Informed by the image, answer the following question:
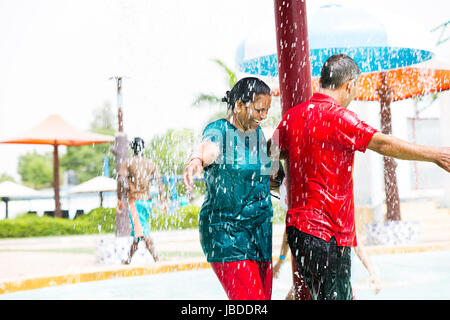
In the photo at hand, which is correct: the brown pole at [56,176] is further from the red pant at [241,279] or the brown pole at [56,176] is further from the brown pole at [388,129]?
the red pant at [241,279]

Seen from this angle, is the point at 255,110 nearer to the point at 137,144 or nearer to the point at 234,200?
the point at 234,200

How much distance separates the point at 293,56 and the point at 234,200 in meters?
0.84

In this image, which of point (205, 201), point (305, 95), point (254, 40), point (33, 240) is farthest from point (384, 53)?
point (33, 240)

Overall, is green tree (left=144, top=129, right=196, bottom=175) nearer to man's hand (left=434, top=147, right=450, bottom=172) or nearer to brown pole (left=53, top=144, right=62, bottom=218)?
brown pole (left=53, top=144, right=62, bottom=218)

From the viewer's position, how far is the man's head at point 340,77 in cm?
235

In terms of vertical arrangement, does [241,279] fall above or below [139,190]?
below

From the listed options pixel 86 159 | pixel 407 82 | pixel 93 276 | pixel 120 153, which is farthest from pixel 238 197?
pixel 86 159

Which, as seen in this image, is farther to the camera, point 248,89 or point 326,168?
point 248,89

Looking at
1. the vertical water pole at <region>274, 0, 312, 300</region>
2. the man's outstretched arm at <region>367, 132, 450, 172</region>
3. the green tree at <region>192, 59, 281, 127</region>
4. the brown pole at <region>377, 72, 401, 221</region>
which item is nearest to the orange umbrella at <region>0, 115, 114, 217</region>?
the green tree at <region>192, 59, 281, 127</region>

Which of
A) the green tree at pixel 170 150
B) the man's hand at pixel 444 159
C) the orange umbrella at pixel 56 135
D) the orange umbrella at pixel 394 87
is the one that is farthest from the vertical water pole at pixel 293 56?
the green tree at pixel 170 150

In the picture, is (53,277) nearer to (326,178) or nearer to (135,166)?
(135,166)

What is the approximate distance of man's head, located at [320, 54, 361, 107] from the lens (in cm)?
235

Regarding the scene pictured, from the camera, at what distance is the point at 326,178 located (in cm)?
228

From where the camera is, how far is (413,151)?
2104 mm
